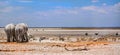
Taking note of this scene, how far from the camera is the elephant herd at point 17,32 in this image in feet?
120

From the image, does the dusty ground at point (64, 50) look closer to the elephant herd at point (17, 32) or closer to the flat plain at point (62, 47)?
the flat plain at point (62, 47)

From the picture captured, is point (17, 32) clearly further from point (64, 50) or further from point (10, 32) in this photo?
point (64, 50)

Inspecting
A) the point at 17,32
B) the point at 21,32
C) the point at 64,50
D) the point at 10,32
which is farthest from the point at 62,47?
the point at 10,32

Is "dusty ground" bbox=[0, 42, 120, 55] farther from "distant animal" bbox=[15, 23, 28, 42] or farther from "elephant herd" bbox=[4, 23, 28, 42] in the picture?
"elephant herd" bbox=[4, 23, 28, 42]

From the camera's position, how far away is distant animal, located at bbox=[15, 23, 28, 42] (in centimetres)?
3644

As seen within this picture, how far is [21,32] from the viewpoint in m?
36.7

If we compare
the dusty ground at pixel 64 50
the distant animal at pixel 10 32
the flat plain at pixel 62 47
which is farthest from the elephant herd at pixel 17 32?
the dusty ground at pixel 64 50

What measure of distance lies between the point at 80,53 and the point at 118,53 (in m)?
2.43

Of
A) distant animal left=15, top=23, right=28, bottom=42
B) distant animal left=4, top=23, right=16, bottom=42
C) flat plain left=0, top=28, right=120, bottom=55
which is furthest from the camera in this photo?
distant animal left=4, top=23, right=16, bottom=42

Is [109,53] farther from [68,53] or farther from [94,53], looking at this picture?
[68,53]

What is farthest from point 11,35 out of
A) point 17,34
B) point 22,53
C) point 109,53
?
point 109,53

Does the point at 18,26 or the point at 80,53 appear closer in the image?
the point at 80,53

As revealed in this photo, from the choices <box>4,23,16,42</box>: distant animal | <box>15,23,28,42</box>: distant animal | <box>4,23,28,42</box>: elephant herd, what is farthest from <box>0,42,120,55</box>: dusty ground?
<box>4,23,16,42</box>: distant animal

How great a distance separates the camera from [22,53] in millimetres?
22609
